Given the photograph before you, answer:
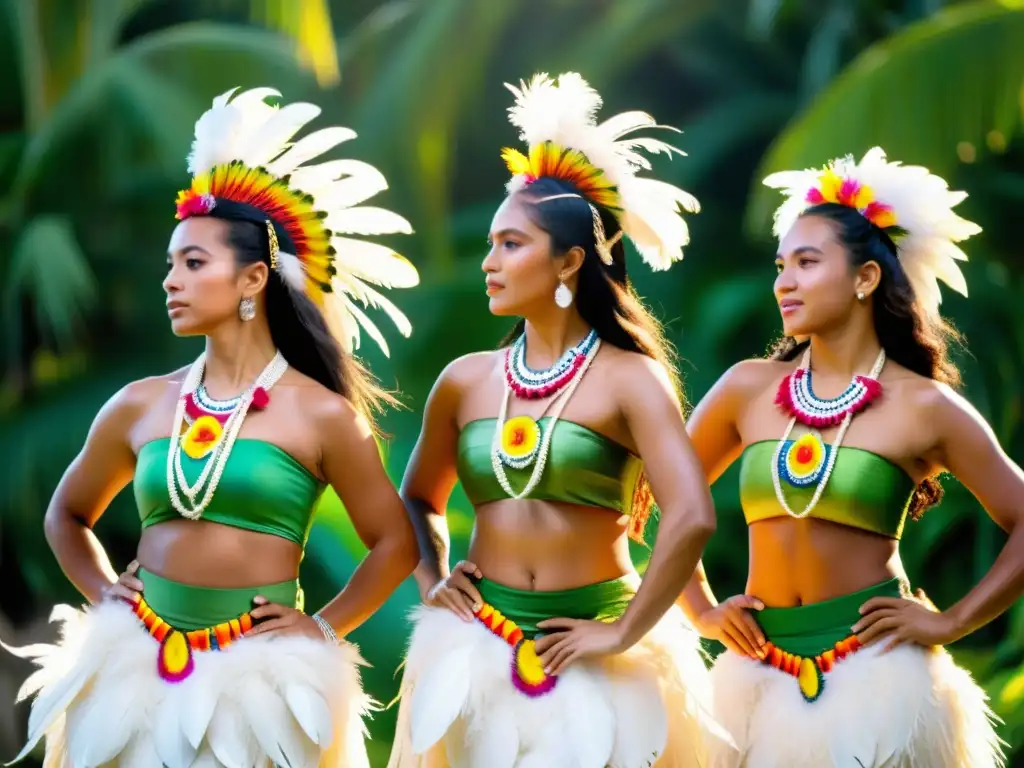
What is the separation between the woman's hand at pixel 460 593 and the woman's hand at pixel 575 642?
16 centimetres

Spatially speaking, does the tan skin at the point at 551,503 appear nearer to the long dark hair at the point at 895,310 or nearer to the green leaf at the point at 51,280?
the long dark hair at the point at 895,310

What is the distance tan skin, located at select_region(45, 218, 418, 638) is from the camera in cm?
318

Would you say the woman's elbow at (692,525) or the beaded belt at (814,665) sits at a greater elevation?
the woman's elbow at (692,525)

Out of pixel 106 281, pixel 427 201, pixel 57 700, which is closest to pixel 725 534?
pixel 427 201

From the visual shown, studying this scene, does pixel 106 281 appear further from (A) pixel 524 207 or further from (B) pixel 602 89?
(A) pixel 524 207

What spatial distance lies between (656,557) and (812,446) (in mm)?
490

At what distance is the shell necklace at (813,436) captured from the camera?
10.9 feet

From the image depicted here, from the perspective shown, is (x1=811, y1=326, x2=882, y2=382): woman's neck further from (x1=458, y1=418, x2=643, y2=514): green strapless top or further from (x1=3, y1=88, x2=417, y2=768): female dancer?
(x1=3, y1=88, x2=417, y2=768): female dancer

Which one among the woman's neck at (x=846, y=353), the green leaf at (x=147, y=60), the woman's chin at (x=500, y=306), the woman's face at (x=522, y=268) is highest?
the woman's face at (x=522, y=268)

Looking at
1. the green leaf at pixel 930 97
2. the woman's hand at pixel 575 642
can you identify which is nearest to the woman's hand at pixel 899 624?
the woman's hand at pixel 575 642

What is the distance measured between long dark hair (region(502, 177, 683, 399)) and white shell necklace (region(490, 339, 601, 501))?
6 centimetres

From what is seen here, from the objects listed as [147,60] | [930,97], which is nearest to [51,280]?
[147,60]

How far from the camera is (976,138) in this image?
23.0ft

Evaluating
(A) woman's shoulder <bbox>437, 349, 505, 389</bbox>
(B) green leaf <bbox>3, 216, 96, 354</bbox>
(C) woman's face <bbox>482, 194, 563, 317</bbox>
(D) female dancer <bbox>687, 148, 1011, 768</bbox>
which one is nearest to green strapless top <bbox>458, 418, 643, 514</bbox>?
(A) woman's shoulder <bbox>437, 349, 505, 389</bbox>
